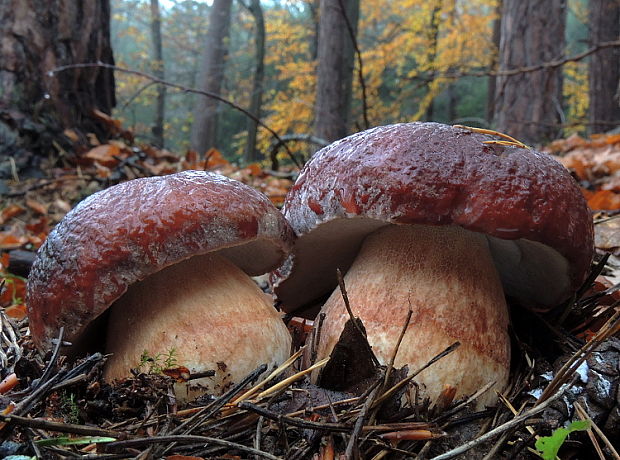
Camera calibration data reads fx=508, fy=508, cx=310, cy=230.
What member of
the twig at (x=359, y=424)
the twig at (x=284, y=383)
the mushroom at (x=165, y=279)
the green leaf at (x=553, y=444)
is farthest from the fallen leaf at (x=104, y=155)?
the green leaf at (x=553, y=444)

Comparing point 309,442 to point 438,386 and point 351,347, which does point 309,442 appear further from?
point 438,386

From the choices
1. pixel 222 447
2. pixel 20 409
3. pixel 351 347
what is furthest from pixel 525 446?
pixel 20 409

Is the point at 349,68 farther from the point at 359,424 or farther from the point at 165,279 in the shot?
the point at 359,424

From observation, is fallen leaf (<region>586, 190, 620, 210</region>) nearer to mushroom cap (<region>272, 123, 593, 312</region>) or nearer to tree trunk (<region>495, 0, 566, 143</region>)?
mushroom cap (<region>272, 123, 593, 312</region>)

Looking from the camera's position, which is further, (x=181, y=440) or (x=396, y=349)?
(x=396, y=349)

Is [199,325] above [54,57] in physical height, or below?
below

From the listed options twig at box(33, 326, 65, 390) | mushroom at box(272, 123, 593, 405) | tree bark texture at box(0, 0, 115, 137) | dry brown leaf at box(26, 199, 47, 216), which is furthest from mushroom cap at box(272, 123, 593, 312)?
tree bark texture at box(0, 0, 115, 137)

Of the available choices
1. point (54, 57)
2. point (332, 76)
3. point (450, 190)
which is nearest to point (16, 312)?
point (450, 190)
